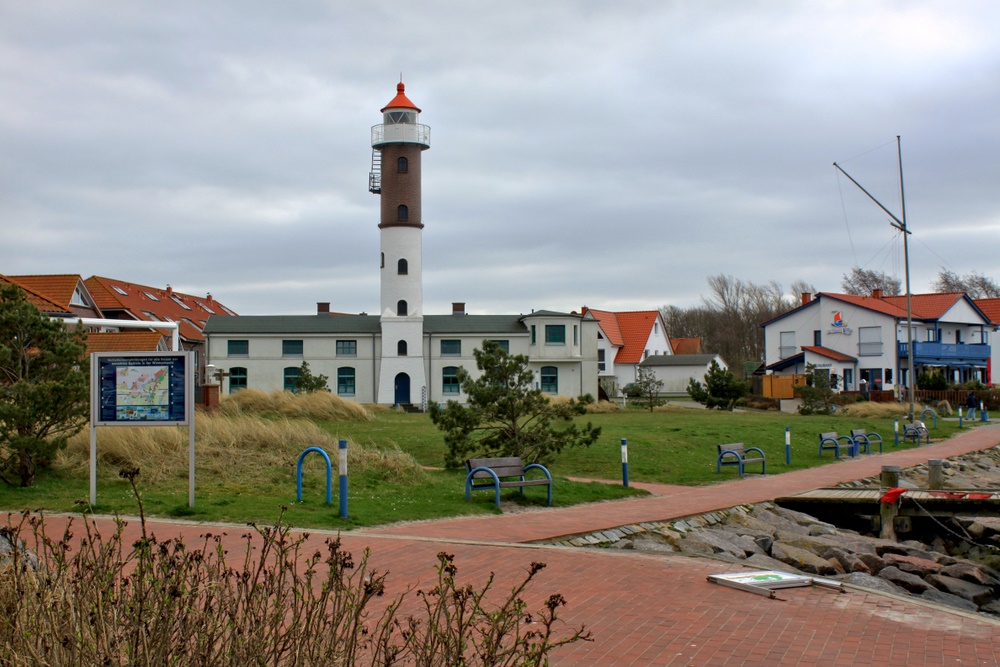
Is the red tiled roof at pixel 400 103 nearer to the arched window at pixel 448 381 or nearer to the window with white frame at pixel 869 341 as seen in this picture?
the arched window at pixel 448 381

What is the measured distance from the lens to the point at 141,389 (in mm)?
13414

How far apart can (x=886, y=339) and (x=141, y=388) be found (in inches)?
2250

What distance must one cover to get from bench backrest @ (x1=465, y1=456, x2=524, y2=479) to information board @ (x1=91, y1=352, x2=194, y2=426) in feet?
15.1

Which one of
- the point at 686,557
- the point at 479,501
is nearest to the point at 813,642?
the point at 686,557

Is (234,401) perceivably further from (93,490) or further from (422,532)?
(422,532)

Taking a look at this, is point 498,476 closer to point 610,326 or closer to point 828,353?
point 828,353

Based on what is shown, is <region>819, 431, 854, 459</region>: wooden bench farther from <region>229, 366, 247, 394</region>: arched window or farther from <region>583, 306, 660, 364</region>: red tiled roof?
<region>583, 306, 660, 364</region>: red tiled roof

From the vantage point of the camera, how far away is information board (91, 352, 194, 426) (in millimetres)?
13336

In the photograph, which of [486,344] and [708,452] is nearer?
[486,344]

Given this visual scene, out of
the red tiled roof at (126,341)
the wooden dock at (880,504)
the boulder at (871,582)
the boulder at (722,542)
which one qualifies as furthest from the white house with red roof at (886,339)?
the boulder at (871,582)

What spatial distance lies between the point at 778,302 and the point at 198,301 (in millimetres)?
64542

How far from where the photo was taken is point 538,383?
5716cm

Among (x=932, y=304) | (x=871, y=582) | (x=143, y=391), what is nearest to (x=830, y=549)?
(x=871, y=582)

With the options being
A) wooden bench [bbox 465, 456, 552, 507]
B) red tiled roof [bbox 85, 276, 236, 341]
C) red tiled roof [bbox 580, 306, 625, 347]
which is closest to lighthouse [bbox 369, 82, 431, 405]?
red tiled roof [bbox 85, 276, 236, 341]
